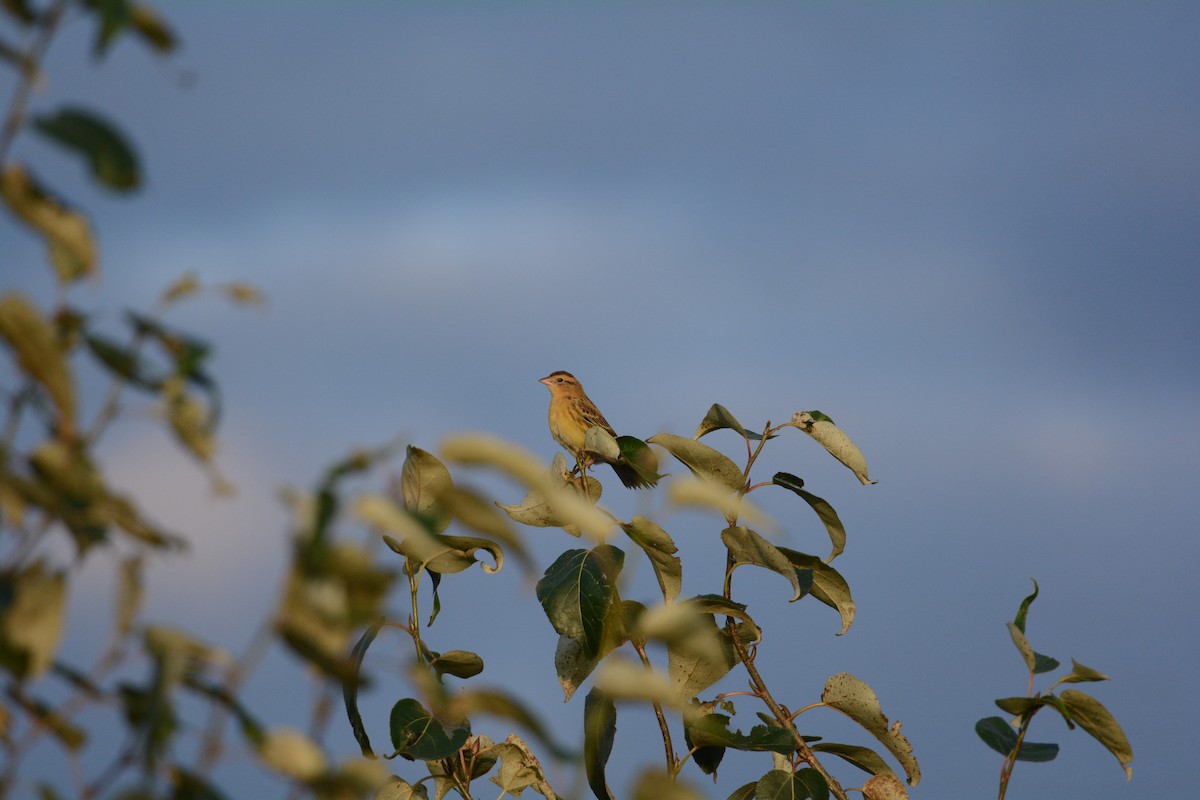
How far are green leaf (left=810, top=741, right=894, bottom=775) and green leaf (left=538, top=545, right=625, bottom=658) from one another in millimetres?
853

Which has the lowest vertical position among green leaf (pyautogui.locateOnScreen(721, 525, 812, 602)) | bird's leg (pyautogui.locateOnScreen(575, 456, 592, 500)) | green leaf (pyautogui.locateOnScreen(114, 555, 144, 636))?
green leaf (pyautogui.locateOnScreen(114, 555, 144, 636))

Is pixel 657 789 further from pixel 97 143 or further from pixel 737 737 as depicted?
pixel 737 737

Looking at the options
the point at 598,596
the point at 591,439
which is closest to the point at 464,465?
the point at 598,596

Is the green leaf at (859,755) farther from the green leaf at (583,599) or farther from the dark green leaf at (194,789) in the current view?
the dark green leaf at (194,789)

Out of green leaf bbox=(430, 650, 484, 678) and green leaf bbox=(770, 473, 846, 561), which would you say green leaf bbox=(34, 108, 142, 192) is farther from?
green leaf bbox=(770, 473, 846, 561)

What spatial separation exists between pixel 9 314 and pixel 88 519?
10.9 inches

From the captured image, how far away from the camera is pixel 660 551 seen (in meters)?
3.34

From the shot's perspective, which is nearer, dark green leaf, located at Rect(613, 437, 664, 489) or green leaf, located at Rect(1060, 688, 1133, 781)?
green leaf, located at Rect(1060, 688, 1133, 781)

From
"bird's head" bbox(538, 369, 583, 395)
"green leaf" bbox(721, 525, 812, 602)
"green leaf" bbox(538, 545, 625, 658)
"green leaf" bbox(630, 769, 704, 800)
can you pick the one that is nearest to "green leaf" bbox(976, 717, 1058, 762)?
"green leaf" bbox(721, 525, 812, 602)

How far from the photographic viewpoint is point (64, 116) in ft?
4.95

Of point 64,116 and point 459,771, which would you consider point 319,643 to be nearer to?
point 64,116

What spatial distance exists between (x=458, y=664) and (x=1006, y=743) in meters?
1.59

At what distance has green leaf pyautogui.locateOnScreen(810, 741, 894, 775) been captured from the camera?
3.58 metres

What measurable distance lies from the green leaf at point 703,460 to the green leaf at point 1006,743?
982 millimetres
